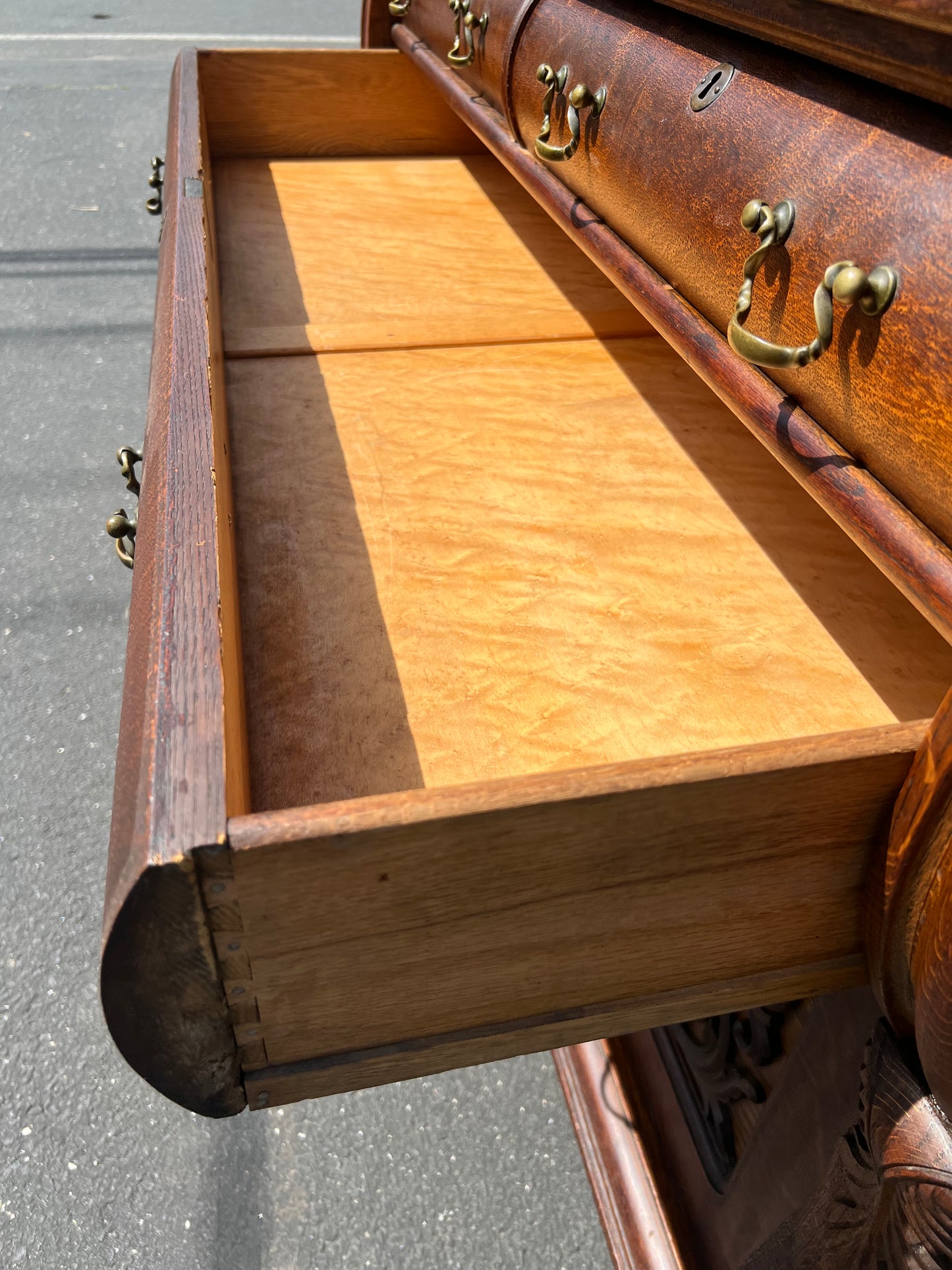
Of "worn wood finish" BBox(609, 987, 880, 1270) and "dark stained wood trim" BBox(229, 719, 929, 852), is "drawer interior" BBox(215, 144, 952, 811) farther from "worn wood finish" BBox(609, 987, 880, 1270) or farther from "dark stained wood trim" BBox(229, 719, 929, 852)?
"worn wood finish" BBox(609, 987, 880, 1270)

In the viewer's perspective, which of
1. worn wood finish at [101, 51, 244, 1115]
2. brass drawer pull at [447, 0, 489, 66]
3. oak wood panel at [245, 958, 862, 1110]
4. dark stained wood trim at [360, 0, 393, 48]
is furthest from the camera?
dark stained wood trim at [360, 0, 393, 48]

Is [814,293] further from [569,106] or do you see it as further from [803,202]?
[569,106]

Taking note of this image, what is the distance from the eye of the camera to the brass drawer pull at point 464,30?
1.10 metres

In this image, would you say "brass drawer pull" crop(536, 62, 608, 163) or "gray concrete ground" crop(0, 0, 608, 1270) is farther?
"gray concrete ground" crop(0, 0, 608, 1270)

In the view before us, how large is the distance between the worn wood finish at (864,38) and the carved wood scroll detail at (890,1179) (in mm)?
494

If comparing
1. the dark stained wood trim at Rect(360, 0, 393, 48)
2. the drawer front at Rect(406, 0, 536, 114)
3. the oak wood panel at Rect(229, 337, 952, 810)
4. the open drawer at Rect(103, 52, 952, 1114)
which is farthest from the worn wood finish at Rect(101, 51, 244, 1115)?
the dark stained wood trim at Rect(360, 0, 393, 48)

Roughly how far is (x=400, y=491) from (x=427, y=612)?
5.8 inches

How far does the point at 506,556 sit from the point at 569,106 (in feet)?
1.32

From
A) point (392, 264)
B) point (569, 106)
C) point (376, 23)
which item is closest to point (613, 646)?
point (569, 106)

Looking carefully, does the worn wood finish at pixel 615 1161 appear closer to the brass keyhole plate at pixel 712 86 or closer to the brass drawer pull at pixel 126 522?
the brass drawer pull at pixel 126 522

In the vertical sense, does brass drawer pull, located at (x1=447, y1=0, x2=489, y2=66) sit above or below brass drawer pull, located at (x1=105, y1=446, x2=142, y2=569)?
above

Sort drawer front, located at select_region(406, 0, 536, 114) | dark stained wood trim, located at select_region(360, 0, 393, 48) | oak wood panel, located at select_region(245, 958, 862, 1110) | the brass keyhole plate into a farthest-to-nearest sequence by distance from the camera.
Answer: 1. dark stained wood trim, located at select_region(360, 0, 393, 48)
2. drawer front, located at select_region(406, 0, 536, 114)
3. the brass keyhole plate
4. oak wood panel, located at select_region(245, 958, 862, 1110)

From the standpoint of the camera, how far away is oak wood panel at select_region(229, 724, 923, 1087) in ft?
1.25

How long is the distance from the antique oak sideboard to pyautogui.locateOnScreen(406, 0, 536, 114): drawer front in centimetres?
1
